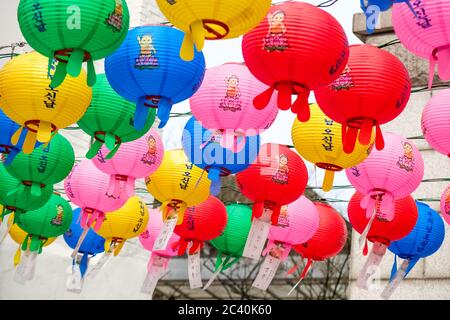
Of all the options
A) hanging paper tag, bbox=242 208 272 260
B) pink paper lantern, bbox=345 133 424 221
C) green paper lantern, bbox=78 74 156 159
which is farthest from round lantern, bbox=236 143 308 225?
green paper lantern, bbox=78 74 156 159

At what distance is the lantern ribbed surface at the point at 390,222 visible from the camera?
4410mm

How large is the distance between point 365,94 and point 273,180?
3.22 ft

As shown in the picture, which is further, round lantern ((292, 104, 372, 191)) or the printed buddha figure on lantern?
round lantern ((292, 104, 372, 191))

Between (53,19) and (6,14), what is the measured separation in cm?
459

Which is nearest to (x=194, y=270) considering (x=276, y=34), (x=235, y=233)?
(x=235, y=233)

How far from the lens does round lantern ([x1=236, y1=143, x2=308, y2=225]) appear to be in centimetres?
413

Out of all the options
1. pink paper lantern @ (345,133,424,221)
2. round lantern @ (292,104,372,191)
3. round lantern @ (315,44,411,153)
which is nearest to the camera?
round lantern @ (315,44,411,153)

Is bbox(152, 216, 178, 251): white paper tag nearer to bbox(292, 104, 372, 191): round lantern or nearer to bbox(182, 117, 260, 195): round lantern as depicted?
bbox(182, 117, 260, 195): round lantern

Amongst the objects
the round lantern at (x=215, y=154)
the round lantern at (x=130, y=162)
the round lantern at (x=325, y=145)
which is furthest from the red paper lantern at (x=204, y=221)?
the round lantern at (x=325, y=145)

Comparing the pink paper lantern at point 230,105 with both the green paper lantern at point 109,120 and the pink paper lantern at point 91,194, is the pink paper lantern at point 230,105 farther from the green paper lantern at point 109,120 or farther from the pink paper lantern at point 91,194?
the pink paper lantern at point 91,194

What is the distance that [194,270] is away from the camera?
16.1 feet

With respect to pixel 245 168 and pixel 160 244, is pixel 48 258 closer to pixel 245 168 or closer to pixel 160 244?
pixel 160 244

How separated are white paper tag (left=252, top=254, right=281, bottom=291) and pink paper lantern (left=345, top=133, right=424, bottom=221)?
86cm

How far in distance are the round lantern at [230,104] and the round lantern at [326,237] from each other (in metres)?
1.39
